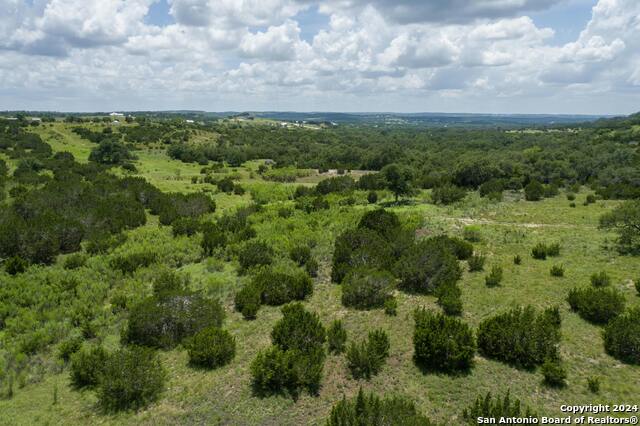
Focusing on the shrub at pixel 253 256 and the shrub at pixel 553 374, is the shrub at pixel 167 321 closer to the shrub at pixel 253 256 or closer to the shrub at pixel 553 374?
the shrub at pixel 253 256

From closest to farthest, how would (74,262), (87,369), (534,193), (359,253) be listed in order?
(87,369) → (359,253) → (74,262) → (534,193)

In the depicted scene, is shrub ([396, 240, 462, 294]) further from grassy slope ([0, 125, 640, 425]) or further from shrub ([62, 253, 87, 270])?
shrub ([62, 253, 87, 270])

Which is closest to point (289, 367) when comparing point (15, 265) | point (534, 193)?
point (15, 265)

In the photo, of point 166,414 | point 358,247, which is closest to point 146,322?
point 166,414

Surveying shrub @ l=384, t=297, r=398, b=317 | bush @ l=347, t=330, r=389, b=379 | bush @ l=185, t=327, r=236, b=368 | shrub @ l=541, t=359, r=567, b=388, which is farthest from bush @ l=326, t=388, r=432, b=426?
shrub @ l=384, t=297, r=398, b=317

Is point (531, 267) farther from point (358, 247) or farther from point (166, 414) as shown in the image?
point (166, 414)

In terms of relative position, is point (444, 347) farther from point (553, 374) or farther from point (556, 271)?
point (556, 271)
